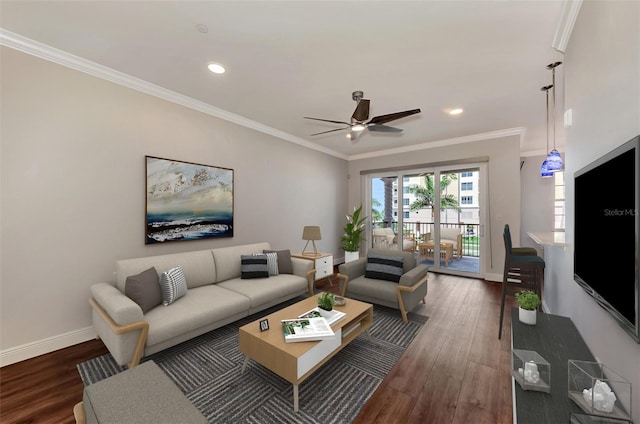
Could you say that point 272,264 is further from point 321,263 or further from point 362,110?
point 362,110

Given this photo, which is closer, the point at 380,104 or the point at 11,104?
the point at 11,104

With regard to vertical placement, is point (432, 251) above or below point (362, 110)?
below

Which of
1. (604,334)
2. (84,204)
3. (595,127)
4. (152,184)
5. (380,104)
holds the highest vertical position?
(380,104)

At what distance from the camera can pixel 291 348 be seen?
5.85 ft

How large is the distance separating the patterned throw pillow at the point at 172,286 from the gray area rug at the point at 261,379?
47cm

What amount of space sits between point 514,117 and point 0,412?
6.30 metres

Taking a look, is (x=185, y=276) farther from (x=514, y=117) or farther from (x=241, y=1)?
(x=514, y=117)

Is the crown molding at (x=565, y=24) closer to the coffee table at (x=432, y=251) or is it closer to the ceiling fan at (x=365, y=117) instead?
the ceiling fan at (x=365, y=117)

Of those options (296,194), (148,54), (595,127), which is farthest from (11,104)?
(595,127)

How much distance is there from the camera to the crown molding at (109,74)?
217cm

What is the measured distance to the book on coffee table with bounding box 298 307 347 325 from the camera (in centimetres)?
220

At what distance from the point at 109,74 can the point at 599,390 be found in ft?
14.4

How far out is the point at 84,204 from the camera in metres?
2.53

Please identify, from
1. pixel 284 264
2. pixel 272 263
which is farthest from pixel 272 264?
pixel 284 264
